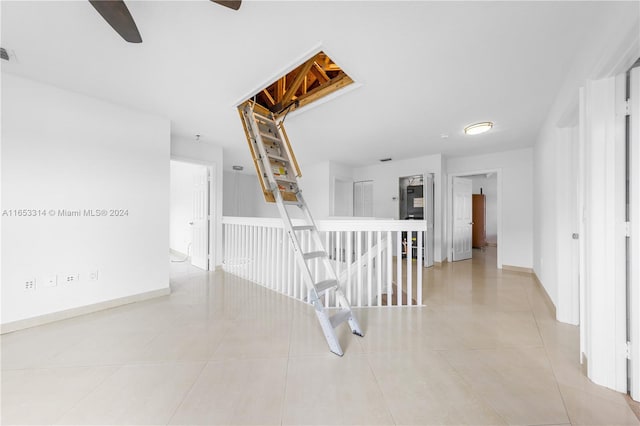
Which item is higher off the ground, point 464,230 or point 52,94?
point 52,94

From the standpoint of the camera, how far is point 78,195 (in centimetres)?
265

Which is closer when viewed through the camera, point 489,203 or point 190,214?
point 190,214

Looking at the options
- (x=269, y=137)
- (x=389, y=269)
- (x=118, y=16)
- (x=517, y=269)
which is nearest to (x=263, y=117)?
(x=269, y=137)

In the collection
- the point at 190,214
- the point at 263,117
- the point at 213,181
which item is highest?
the point at 263,117

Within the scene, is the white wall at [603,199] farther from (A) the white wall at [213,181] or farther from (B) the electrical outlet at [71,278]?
(A) the white wall at [213,181]

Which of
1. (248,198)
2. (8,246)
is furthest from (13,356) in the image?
(248,198)

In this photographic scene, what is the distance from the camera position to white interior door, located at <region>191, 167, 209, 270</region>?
4.57m

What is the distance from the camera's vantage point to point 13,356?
6.12 feet

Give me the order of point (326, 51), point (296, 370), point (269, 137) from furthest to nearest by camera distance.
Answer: point (269, 137) < point (326, 51) < point (296, 370)

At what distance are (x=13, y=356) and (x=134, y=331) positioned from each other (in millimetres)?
746

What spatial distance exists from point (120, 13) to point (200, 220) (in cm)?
387

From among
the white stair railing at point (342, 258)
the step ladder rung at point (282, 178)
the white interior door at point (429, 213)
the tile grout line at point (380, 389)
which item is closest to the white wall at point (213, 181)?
the white stair railing at point (342, 258)

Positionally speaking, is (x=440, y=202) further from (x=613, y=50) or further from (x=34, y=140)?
(x=34, y=140)

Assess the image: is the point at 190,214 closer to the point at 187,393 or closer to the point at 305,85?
the point at 305,85
